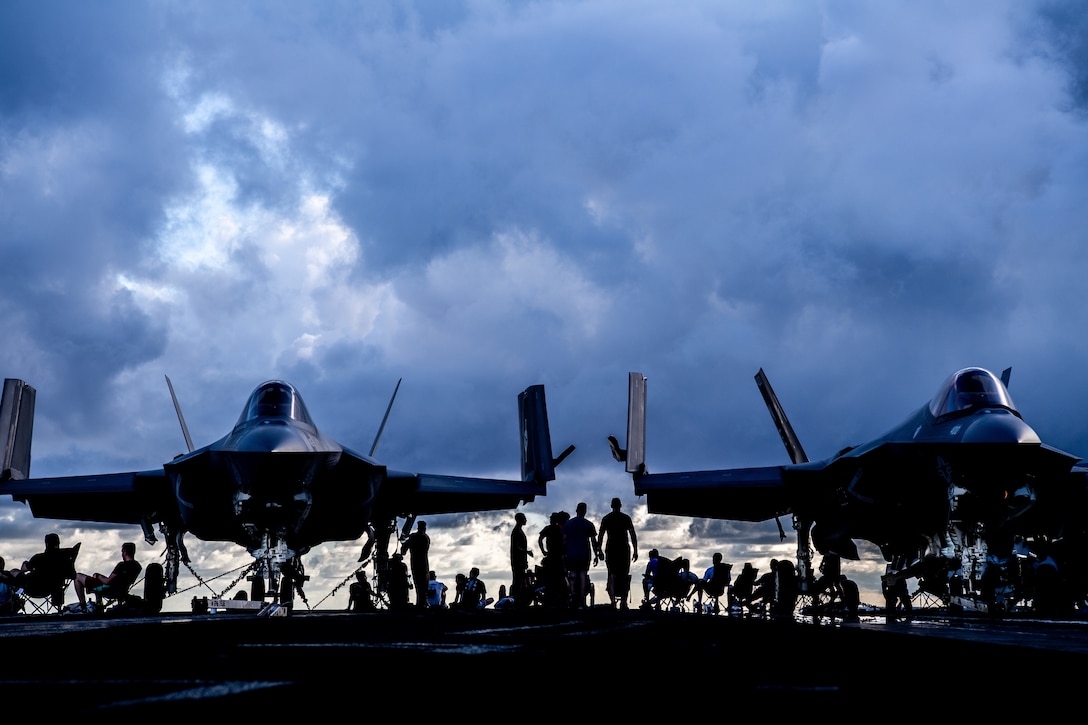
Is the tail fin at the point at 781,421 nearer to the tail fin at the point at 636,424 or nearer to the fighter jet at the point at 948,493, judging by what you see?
the fighter jet at the point at 948,493

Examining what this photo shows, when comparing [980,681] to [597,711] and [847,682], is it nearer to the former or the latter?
[847,682]

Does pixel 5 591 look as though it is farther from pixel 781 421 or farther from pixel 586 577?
pixel 781 421

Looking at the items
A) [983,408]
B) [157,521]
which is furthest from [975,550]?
[157,521]

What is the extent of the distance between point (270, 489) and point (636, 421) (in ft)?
31.7

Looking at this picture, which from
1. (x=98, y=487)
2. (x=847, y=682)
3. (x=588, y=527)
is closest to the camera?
(x=847, y=682)

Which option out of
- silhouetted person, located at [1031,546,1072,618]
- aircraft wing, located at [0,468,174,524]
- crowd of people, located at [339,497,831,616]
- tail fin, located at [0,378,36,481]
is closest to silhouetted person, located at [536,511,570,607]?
crowd of people, located at [339,497,831,616]

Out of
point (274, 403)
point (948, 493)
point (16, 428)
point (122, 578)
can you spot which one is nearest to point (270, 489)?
point (274, 403)

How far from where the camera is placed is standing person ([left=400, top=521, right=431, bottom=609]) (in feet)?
51.9

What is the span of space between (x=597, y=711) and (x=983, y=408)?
1270 centimetres

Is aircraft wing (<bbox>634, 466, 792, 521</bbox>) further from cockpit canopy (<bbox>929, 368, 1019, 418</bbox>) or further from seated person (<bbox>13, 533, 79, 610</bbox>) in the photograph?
seated person (<bbox>13, 533, 79, 610</bbox>)

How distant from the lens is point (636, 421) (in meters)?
20.2

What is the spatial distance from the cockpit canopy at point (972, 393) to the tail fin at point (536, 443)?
33.2ft

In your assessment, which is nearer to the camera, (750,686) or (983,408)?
(750,686)

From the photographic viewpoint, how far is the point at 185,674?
260 centimetres
